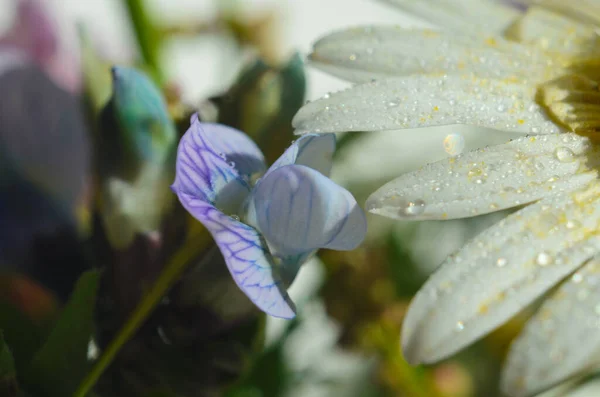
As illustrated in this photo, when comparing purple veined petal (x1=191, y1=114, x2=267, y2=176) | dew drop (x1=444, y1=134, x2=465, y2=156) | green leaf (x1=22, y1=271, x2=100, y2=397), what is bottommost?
green leaf (x1=22, y1=271, x2=100, y2=397)

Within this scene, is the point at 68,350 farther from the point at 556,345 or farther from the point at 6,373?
the point at 556,345

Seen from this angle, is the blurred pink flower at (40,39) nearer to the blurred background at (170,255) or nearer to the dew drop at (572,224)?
the blurred background at (170,255)

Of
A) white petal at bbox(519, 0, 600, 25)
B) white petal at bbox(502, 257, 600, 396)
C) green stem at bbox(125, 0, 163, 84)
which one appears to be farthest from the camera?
green stem at bbox(125, 0, 163, 84)

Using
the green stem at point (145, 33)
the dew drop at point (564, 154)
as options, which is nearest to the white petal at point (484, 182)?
the dew drop at point (564, 154)

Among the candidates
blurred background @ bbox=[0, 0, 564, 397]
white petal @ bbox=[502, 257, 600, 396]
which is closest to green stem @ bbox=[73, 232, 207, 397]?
blurred background @ bbox=[0, 0, 564, 397]

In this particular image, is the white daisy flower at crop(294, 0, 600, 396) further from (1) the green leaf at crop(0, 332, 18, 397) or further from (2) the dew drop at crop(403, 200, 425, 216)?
(1) the green leaf at crop(0, 332, 18, 397)

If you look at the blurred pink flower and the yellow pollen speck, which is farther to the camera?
the blurred pink flower
